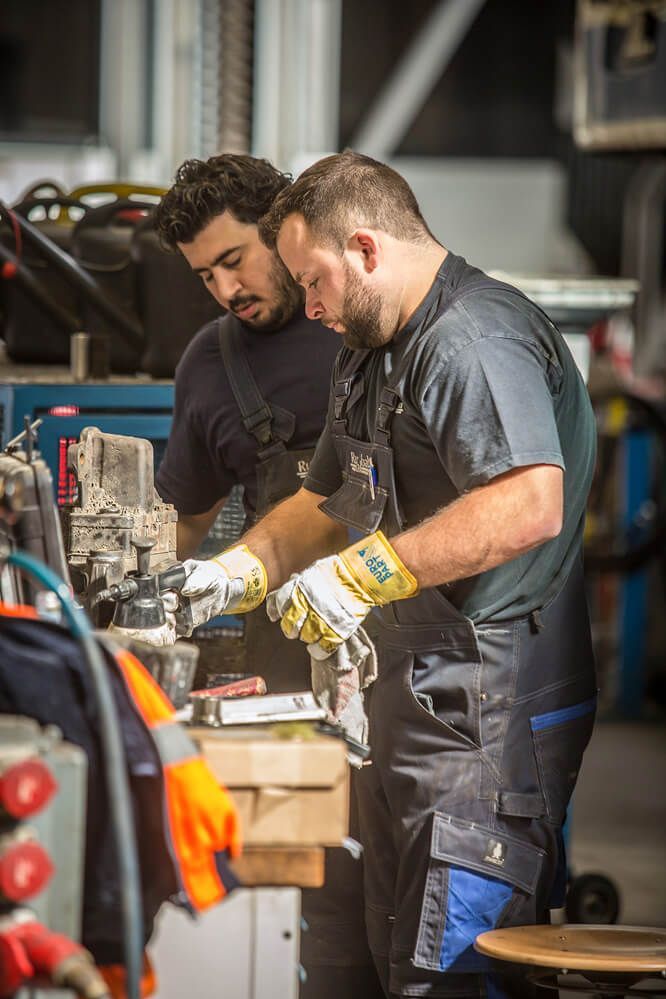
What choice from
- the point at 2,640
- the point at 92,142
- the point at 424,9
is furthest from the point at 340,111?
the point at 2,640

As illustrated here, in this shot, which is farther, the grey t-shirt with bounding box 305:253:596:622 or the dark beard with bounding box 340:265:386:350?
the dark beard with bounding box 340:265:386:350

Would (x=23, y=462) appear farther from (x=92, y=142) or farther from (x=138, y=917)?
(x=92, y=142)

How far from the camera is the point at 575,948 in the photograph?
2.10m

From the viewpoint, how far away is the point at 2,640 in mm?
1491

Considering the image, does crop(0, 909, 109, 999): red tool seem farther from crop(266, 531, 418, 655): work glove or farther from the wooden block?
crop(266, 531, 418, 655): work glove

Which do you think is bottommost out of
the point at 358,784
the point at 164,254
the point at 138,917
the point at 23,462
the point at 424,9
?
the point at 358,784

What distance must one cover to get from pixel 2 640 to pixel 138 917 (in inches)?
13.5

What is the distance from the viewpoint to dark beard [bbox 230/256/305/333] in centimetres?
259

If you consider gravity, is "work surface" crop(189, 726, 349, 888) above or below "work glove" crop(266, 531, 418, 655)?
below

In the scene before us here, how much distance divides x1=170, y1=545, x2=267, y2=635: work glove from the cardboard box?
627 millimetres

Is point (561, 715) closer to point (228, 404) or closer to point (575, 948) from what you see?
point (575, 948)

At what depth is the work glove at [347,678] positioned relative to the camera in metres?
2.14

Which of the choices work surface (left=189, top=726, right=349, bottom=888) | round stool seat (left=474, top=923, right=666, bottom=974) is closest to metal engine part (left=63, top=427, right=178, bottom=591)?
work surface (left=189, top=726, right=349, bottom=888)

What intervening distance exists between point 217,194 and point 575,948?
4.90 feet
